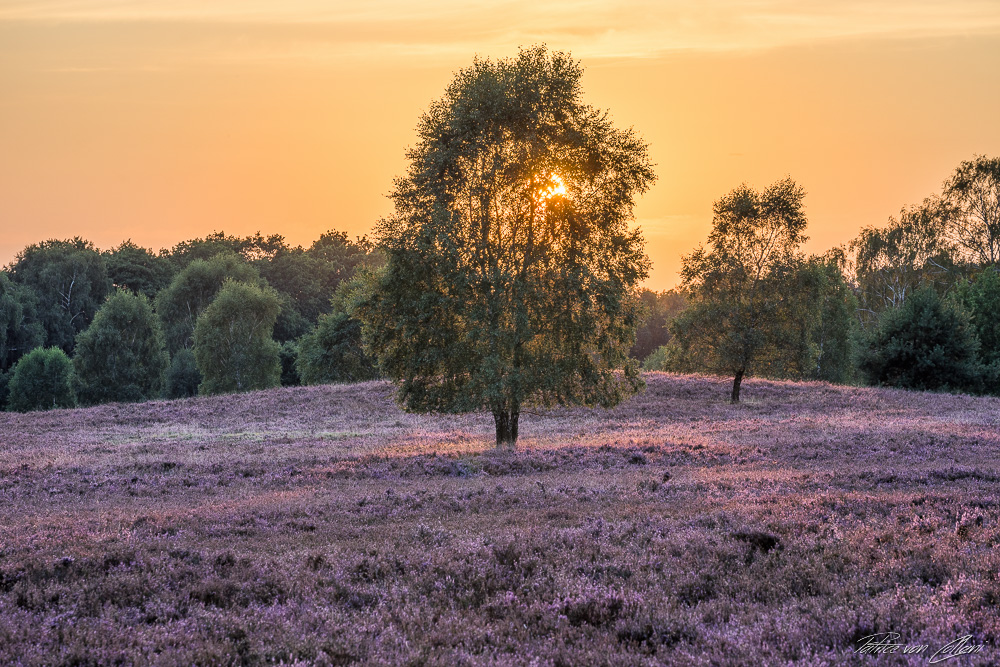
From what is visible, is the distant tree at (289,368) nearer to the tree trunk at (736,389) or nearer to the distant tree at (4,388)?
the distant tree at (4,388)

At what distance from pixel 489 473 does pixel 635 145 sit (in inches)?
512

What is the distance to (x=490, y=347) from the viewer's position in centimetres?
2502

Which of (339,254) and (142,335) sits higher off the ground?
(339,254)

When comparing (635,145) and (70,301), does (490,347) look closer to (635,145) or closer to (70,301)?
(635,145)

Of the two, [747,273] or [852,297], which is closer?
[747,273]

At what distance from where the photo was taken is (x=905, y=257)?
79125mm

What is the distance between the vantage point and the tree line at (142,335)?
8262 cm

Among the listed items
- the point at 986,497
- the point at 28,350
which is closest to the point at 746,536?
the point at 986,497

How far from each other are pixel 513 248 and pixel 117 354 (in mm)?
72385

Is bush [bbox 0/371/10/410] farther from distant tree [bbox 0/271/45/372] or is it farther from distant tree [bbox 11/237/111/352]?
distant tree [bbox 11/237/111/352]

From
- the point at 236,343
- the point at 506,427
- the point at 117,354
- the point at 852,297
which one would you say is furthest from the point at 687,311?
the point at 117,354

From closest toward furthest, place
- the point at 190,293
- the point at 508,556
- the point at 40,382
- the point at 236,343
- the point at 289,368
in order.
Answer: the point at 508,556
the point at 40,382
the point at 236,343
the point at 289,368
the point at 190,293

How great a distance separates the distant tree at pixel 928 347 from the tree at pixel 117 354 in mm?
75210

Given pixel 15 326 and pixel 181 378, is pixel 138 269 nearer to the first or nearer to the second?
pixel 15 326
